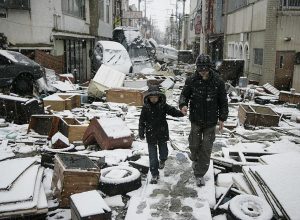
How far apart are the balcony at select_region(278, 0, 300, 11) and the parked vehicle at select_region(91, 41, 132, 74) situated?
29.2 feet

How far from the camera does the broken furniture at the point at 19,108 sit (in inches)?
380

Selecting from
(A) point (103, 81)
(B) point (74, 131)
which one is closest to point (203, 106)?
(B) point (74, 131)

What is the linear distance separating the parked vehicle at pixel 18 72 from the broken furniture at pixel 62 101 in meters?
2.74

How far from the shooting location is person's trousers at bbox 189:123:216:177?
5.12 meters

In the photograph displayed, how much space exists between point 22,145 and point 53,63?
10.5m

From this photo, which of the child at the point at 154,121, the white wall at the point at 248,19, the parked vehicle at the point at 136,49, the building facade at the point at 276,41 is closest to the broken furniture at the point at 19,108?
the child at the point at 154,121

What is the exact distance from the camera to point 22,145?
7852 millimetres

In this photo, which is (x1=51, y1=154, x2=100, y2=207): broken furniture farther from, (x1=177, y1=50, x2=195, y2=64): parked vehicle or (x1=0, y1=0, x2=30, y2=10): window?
(x1=177, y1=50, x2=195, y2=64): parked vehicle

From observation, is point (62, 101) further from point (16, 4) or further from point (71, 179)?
point (16, 4)

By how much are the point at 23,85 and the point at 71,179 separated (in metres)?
10.2

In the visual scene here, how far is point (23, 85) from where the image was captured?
45.8 feet

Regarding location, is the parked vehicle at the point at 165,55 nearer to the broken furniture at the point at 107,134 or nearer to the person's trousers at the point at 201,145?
the broken furniture at the point at 107,134

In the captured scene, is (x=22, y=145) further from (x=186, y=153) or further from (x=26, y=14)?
(x=26, y=14)

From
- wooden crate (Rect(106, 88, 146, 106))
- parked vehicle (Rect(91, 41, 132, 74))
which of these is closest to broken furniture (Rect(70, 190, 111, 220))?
wooden crate (Rect(106, 88, 146, 106))
